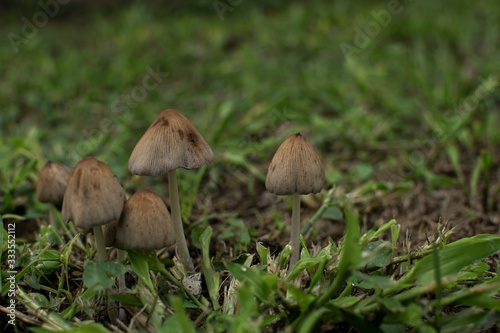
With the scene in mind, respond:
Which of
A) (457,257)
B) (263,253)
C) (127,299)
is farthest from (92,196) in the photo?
(457,257)

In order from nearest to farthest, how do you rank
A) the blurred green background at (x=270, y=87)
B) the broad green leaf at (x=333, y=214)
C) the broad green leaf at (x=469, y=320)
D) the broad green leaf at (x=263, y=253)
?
the broad green leaf at (x=469, y=320), the broad green leaf at (x=263, y=253), the broad green leaf at (x=333, y=214), the blurred green background at (x=270, y=87)

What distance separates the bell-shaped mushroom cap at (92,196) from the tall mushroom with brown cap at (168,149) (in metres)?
0.12

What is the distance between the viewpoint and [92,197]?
4.97 feet

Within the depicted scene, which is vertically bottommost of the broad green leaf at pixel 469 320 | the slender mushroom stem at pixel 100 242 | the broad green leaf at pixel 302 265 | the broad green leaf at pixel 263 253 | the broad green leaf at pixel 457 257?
the broad green leaf at pixel 469 320

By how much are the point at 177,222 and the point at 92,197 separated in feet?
1.55

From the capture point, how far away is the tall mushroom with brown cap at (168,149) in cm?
163

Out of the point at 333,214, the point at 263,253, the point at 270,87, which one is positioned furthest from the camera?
the point at 270,87

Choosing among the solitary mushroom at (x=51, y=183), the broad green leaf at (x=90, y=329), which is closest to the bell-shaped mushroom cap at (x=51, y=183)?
the solitary mushroom at (x=51, y=183)

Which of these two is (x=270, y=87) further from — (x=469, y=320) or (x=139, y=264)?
(x=469, y=320)

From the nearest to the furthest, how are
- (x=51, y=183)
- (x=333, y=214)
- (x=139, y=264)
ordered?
(x=139, y=264)
(x=51, y=183)
(x=333, y=214)

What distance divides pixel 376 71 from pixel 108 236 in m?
3.57

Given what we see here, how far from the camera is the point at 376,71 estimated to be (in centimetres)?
446

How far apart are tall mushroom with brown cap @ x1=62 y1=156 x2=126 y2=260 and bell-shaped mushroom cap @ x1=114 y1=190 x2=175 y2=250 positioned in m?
0.05

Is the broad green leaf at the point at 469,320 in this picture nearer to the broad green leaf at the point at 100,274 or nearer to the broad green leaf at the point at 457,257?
the broad green leaf at the point at 457,257
